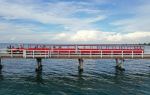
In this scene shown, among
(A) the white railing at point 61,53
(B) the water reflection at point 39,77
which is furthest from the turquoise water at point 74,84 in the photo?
(A) the white railing at point 61,53

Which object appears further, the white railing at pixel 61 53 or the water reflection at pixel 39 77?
the white railing at pixel 61 53

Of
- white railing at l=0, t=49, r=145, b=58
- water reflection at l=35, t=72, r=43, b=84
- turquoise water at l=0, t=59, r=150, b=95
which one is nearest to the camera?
turquoise water at l=0, t=59, r=150, b=95

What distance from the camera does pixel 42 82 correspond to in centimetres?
3659

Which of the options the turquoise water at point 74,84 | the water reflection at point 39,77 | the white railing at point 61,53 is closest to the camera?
the turquoise water at point 74,84

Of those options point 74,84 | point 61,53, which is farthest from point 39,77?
point 74,84

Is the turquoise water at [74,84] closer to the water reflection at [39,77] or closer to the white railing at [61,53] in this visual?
the water reflection at [39,77]

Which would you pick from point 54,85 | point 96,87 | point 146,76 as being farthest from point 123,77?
point 54,85

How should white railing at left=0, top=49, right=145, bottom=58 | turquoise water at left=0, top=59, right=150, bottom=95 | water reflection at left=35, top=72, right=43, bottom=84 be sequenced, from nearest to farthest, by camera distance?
turquoise water at left=0, top=59, right=150, bottom=95, water reflection at left=35, top=72, right=43, bottom=84, white railing at left=0, top=49, right=145, bottom=58

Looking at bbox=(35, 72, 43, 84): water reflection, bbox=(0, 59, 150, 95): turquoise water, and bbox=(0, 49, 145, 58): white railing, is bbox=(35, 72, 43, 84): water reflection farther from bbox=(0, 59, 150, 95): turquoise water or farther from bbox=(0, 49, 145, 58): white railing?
bbox=(0, 49, 145, 58): white railing

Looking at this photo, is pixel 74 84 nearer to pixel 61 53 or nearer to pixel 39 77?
pixel 39 77

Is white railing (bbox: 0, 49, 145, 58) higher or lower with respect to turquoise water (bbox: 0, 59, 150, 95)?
higher

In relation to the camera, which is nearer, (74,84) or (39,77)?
(74,84)

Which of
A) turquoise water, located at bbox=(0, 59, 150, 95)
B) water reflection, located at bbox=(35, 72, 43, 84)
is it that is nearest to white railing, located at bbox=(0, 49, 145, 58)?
water reflection, located at bbox=(35, 72, 43, 84)

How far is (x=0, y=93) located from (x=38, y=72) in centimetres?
1436
